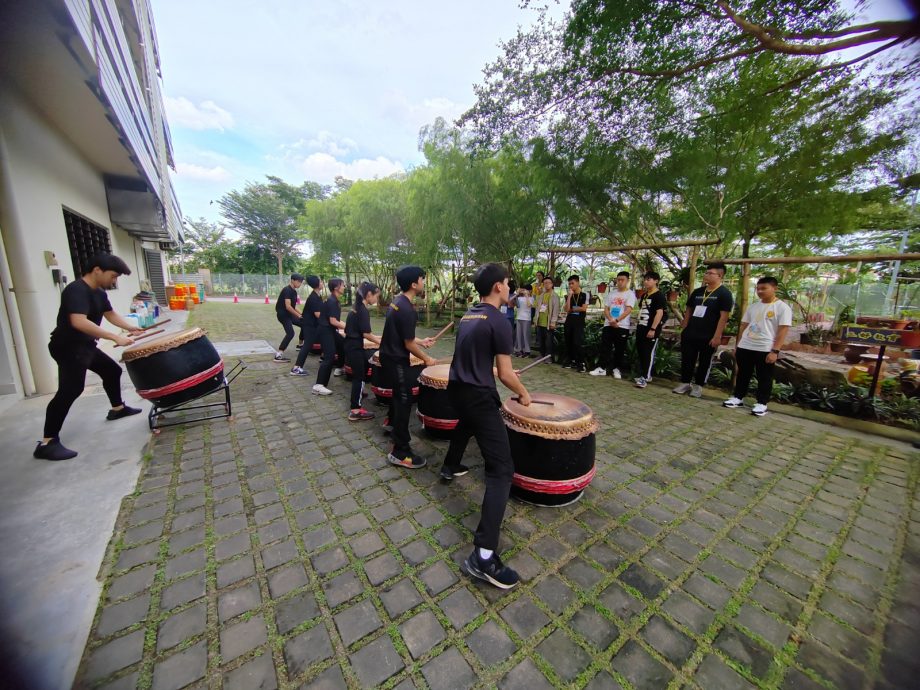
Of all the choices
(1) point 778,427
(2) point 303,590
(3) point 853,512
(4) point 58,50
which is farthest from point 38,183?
(1) point 778,427

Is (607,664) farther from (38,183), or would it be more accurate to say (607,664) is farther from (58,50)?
(38,183)

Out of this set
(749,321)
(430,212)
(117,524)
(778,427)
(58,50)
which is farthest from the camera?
(430,212)

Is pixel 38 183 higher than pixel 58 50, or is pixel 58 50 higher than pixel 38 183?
pixel 58 50

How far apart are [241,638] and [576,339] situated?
22.3 ft

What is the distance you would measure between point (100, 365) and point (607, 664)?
515cm

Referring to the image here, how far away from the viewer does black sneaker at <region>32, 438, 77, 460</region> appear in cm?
319

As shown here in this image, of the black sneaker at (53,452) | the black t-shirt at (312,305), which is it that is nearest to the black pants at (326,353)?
the black t-shirt at (312,305)

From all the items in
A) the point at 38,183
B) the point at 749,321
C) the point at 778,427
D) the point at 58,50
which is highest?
the point at 58,50

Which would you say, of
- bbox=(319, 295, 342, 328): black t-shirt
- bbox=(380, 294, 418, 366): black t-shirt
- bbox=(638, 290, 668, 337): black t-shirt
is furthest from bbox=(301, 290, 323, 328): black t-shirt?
bbox=(638, 290, 668, 337): black t-shirt

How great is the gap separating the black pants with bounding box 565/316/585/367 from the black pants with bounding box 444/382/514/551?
5.44 m

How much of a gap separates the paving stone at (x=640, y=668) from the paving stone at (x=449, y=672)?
0.68m

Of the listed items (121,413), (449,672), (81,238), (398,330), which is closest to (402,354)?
(398,330)

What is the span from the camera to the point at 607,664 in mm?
1659

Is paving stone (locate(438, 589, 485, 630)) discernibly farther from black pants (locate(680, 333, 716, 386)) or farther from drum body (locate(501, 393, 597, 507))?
black pants (locate(680, 333, 716, 386))
